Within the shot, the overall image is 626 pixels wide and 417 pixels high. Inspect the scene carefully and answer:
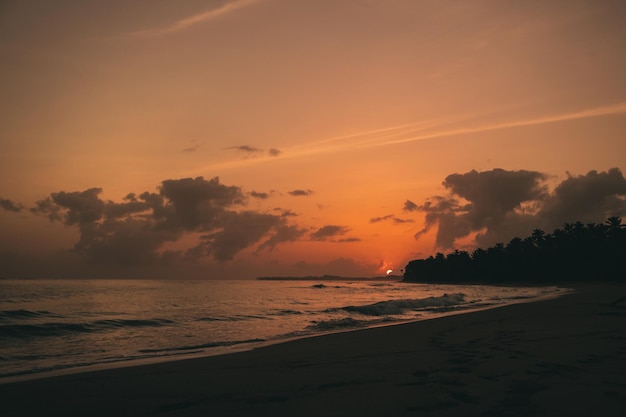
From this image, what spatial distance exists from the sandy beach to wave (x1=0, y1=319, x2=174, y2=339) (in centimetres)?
1168

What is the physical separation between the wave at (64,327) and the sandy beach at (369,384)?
460 inches

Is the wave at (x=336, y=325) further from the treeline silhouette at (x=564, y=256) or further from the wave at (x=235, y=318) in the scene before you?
the treeline silhouette at (x=564, y=256)

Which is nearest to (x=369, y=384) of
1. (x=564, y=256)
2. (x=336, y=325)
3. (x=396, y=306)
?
(x=336, y=325)

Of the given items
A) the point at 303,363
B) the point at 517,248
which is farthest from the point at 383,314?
the point at 517,248

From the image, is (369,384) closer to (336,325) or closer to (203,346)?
(203,346)

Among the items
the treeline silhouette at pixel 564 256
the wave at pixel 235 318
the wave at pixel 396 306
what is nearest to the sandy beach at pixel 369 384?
the wave at pixel 235 318

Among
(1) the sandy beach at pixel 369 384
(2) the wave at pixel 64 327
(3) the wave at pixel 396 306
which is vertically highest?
(1) the sandy beach at pixel 369 384

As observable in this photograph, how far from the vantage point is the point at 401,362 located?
28.3 feet

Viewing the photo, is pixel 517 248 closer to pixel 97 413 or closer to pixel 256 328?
pixel 256 328

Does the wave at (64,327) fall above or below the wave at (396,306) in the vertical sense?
above

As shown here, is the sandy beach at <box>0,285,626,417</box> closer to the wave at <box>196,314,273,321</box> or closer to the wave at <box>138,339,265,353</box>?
the wave at <box>138,339,265,353</box>

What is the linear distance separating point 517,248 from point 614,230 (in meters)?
29.5

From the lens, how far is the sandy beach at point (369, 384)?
A: 5.42m

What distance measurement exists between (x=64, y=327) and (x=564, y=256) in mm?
115939
